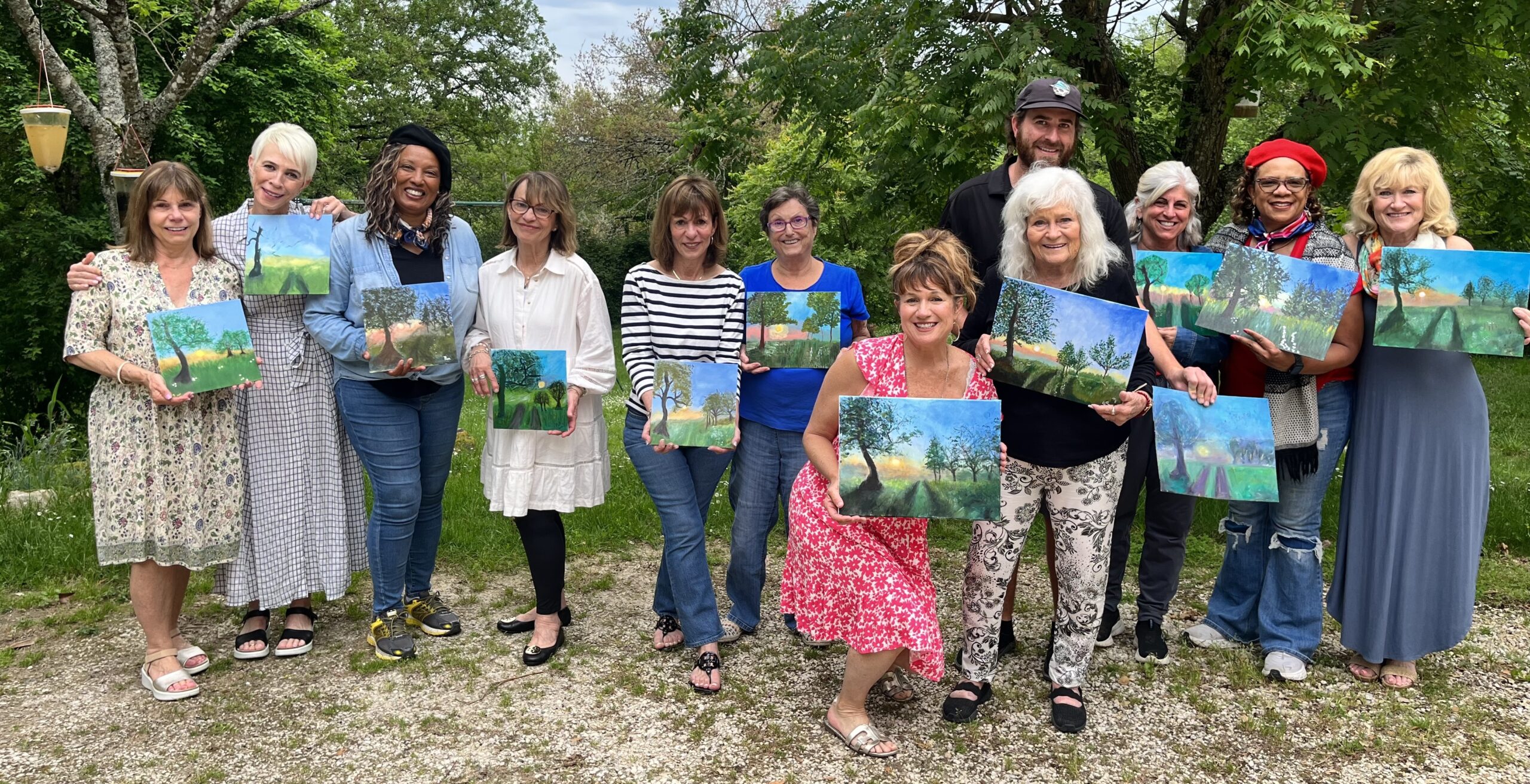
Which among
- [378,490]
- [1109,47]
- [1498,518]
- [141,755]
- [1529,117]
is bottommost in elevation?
[141,755]

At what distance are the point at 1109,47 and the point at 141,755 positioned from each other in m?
7.19

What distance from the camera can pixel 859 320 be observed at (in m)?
4.77

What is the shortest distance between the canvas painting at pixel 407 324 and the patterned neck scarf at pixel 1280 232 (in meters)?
3.50

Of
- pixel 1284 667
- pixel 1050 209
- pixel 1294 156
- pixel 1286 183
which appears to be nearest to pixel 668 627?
pixel 1050 209

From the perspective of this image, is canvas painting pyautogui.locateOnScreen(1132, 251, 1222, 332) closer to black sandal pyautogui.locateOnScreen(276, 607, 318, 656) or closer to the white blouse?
the white blouse

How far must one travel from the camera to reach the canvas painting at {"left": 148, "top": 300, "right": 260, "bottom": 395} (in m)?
4.14

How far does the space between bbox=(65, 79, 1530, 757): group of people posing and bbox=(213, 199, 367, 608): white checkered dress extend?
0.01 metres

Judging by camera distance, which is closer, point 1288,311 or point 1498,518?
point 1288,311

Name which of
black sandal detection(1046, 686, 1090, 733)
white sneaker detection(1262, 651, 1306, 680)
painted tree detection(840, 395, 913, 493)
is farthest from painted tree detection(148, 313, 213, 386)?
white sneaker detection(1262, 651, 1306, 680)

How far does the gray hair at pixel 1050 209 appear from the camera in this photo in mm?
3613

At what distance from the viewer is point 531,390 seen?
14.7 feet

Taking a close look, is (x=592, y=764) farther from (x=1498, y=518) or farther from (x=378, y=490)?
(x=1498, y=518)

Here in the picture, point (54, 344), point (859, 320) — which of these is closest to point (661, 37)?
point (859, 320)

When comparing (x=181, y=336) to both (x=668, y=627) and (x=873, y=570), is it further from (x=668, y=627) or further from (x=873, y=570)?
(x=873, y=570)
